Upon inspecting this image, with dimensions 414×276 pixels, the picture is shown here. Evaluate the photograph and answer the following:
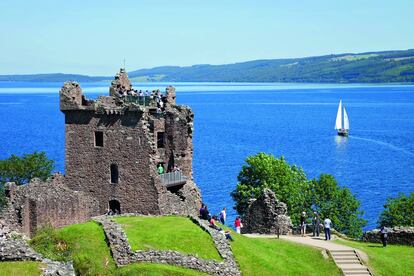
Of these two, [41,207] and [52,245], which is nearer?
[52,245]

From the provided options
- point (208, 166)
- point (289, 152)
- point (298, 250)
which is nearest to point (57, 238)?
point (298, 250)

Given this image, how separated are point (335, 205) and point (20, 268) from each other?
5661 centimetres

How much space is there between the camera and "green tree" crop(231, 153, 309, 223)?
78.9m

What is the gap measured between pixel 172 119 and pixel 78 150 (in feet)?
27.6

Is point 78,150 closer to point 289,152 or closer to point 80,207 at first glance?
point 80,207

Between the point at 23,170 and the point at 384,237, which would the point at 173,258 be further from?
the point at 23,170

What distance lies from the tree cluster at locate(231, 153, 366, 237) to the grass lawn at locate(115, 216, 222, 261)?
32.2 meters

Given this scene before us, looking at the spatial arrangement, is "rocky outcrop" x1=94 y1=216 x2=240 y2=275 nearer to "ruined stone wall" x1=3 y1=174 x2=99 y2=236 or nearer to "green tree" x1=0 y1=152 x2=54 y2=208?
"ruined stone wall" x1=3 y1=174 x2=99 y2=236

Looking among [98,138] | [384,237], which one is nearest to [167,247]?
[384,237]

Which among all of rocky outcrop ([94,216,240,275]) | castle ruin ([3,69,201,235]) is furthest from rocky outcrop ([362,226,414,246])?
castle ruin ([3,69,201,235])

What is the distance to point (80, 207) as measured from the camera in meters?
55.5

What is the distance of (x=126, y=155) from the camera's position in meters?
59.4

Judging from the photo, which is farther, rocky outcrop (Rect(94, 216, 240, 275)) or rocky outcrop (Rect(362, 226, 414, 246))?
rocky outcrop (Rect(362, 226, 414, 246))

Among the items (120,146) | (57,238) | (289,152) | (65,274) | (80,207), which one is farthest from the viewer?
(289,152)
